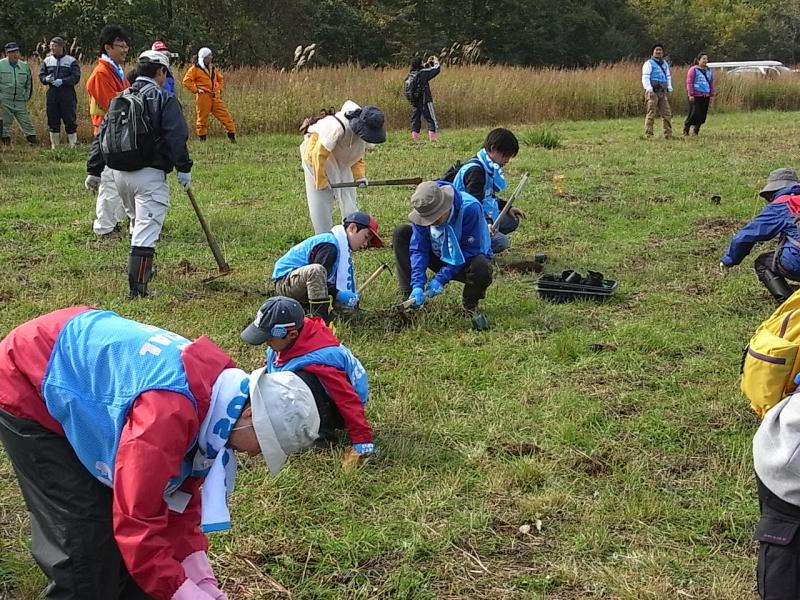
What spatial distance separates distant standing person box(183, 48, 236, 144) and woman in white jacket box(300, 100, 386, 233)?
27.1 feet

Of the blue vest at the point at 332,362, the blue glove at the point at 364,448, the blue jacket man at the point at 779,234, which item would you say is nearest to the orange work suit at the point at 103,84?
the blue vest at the point at 332,362

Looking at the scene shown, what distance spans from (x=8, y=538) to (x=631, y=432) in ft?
9.68

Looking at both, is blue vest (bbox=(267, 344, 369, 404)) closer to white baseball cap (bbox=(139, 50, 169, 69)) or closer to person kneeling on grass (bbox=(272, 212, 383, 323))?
person kneeling on grass (bbox=(272, 212, 383, 323))

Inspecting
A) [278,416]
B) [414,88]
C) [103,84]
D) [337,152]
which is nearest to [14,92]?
Answer: [103,84]

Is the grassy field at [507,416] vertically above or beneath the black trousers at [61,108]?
beneath

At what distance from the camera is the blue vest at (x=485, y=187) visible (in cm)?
662

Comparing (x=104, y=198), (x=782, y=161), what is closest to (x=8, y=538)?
(x=104, y=198)

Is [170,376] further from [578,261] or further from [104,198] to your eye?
[104,198]

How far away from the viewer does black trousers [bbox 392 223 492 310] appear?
19.5 ft

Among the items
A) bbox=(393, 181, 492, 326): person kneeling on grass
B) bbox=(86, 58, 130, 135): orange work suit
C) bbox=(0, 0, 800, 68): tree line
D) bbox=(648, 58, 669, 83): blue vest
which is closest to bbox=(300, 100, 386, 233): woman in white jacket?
bbox=(393, 181, 492, 326): person kneeling on grass

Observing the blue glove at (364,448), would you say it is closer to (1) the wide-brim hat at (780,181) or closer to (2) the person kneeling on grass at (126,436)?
(2) the person kneeling on grass at (126,436)

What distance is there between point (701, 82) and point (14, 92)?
12.3 metres

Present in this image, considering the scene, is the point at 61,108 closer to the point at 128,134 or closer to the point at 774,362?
the point at 128,134

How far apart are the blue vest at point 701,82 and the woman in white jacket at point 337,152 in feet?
35.8
